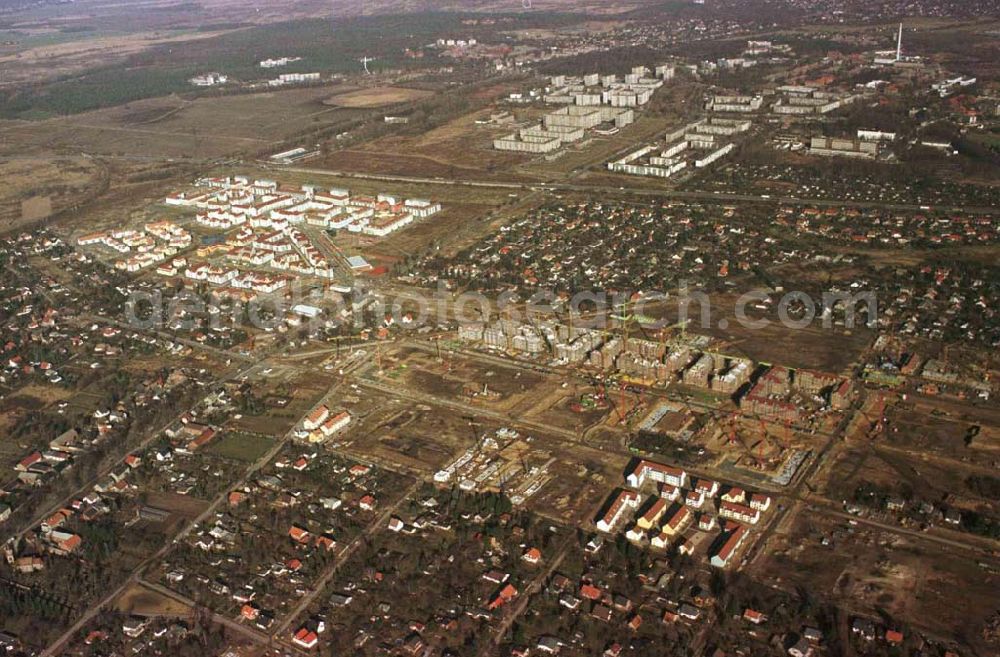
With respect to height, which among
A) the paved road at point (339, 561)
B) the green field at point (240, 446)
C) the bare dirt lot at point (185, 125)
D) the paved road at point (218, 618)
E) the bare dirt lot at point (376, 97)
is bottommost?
the paved road at point (218, 618)

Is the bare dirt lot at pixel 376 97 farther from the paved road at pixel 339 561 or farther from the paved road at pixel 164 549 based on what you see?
the paved road at pixel 339 561

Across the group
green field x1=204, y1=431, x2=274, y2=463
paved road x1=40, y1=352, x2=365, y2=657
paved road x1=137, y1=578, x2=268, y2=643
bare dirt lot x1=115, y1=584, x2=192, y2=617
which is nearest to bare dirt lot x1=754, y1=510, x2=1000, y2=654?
paved road x1=137, y1=578, x2=268, y2=643

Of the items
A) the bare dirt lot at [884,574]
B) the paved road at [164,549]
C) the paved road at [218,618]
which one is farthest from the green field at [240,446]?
the bare dirt lot at [884,574]

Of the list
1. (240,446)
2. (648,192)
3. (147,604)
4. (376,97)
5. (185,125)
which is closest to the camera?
(147,604)

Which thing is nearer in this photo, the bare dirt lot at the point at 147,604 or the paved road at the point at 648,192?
the bare dirt lot at the point at 147,604

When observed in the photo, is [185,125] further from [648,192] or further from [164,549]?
[164,549]

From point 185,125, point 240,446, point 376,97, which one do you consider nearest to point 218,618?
point 240,446

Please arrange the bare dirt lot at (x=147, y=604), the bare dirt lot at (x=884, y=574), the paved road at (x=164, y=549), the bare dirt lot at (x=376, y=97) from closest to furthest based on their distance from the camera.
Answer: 1. the bare dirt lot at (x=884, y=574)
2. the paved road at (x=164, y=549)
3. the bare dirt lot at (x=147, y=604)
4. the bare dirt lot at (x=376, y=97)

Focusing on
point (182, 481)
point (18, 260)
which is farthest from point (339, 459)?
point (18, 260)

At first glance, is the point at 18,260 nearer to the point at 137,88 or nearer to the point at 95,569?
the point at 95,569

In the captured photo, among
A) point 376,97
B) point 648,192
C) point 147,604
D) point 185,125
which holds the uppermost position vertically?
point 376,97

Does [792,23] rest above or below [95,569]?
above
